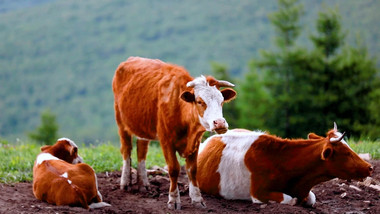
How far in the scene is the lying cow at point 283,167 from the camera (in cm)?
746

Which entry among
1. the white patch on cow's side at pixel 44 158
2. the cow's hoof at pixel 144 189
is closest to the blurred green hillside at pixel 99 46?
the cow's hoof at pixel 144 189

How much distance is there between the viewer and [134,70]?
350 inches

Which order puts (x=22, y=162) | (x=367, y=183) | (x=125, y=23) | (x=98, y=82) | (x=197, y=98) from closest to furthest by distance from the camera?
1. (x=197, y=98)
2. (x=367, y=183)
3. (x=22, y=162)
4. (x=98, y=82)
5. (x=125, y=23)

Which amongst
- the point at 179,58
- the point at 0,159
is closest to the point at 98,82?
the point at 179,58

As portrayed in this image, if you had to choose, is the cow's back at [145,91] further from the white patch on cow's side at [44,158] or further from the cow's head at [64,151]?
the white patch on cow's side at [44,158]

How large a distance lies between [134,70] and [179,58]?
153 meters

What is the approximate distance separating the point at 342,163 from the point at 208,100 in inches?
90.9

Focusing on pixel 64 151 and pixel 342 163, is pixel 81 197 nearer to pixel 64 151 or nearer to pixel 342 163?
pixel 64 151

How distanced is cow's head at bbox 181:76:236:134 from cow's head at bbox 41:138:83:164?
2540 millimetres

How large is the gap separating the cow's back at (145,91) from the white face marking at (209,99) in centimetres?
50

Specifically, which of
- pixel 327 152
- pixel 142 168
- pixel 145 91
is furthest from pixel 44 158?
pixel 327 152

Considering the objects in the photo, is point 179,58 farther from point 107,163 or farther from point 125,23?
point 107,163

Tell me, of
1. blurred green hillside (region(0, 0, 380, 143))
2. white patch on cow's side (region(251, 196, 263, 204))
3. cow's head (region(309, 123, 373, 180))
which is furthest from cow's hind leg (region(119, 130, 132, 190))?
blurred green hillside (region(0, 0, 380, 143))

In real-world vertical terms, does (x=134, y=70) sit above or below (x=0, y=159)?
above
